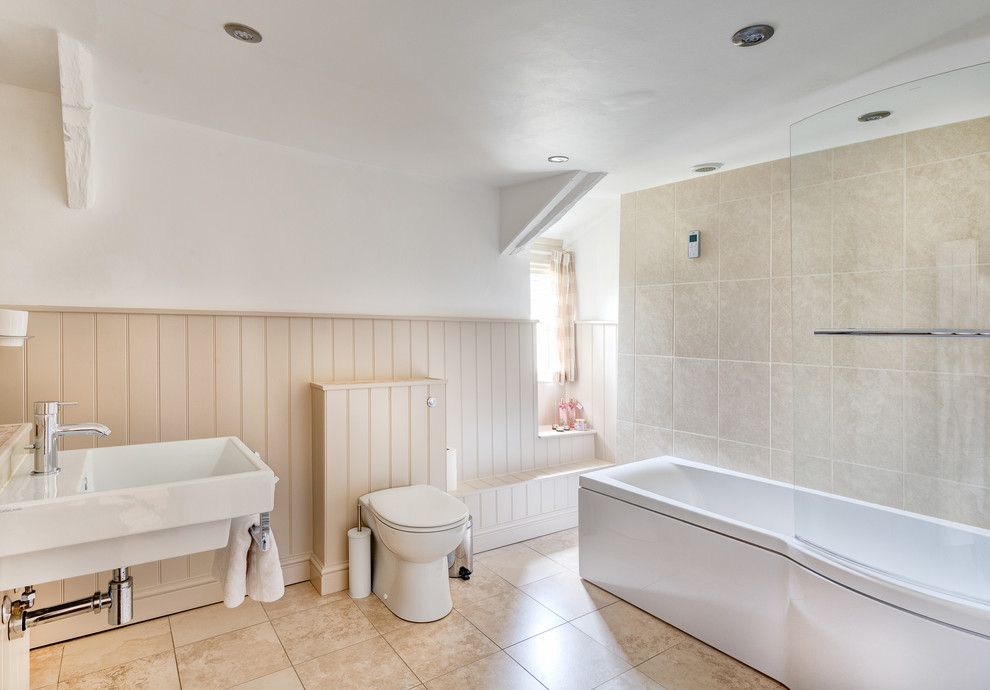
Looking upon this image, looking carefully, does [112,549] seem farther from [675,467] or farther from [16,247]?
[675,467]

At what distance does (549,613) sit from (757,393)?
5.45ft

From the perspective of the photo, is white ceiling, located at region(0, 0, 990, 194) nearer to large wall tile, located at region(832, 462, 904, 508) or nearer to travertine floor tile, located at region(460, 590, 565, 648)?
large wall tile, located at region(832, 462, 904, 508)

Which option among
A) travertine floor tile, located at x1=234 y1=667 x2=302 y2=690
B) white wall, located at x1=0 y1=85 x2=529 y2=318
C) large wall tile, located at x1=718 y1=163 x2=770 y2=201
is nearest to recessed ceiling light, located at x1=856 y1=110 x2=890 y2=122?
large wall tile, located at x1=718 y1=163 x2=770 y2=201

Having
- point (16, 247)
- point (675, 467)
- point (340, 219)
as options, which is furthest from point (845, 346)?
point (16, 247)

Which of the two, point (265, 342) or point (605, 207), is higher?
point (605, 207)

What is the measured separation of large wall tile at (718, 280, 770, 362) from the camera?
308cm

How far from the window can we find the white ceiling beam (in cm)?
285

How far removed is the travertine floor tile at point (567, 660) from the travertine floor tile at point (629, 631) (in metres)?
0.05

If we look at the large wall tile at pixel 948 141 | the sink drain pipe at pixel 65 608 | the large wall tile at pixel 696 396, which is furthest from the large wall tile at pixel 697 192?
the sink drain pipe at pixel 65 608

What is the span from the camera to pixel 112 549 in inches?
57.7

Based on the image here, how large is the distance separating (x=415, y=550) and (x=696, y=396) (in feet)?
6.42

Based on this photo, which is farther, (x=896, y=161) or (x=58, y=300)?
(x=58, y=300)

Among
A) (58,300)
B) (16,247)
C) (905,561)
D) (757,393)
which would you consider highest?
(16,247)

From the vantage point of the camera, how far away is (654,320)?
363cm
